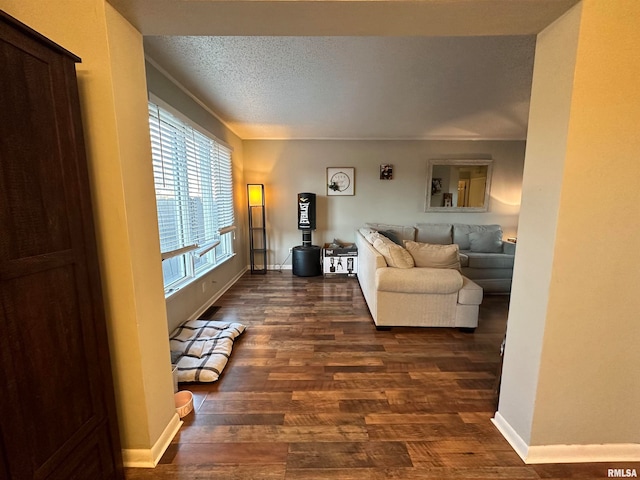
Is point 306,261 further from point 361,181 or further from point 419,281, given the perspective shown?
point 419,281

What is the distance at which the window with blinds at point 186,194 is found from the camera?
233cm

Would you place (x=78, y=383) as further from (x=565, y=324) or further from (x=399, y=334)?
(x=399, y=334)

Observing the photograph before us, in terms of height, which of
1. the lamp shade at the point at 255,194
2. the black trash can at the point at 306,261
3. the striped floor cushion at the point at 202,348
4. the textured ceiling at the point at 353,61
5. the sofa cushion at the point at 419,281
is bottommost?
the striped floor cushion at the point at 202,348

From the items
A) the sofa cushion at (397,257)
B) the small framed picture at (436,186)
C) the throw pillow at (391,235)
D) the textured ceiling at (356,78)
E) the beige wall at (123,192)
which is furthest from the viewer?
the small framed picture at (436,186)

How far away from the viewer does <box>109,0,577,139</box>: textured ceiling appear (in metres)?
1.07

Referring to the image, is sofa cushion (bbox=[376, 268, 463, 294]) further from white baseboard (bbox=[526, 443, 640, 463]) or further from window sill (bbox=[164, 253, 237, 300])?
window sill (bbox=[164, 253, 237, 300])

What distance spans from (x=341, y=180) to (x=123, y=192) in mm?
4130

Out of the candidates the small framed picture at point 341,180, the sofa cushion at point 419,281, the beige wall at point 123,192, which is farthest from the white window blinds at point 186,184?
the sofa cushion at point 419,281

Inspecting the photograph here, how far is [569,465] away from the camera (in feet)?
4.28

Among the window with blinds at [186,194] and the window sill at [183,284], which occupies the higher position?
the window with blinds at [186,194]

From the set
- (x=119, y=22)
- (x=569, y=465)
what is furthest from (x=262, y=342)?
(x=119, y=22)

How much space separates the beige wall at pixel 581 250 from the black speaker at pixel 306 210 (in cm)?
354

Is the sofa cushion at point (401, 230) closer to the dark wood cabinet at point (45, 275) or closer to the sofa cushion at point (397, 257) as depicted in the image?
the sofa cushion at point (397, 257)

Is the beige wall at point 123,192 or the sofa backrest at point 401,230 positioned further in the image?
the sofa backrest at point 401,230
